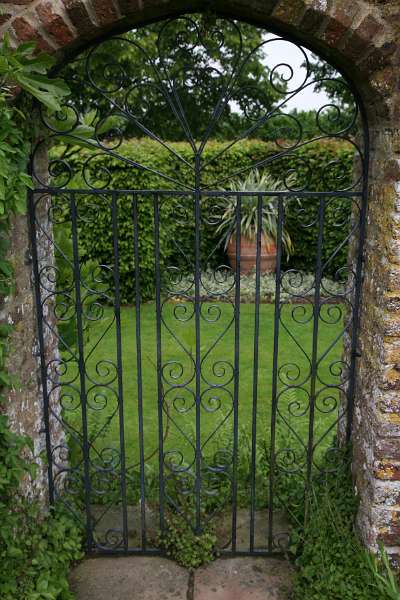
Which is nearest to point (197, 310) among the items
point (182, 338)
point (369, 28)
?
point (182, 338)

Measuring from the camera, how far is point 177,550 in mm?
3141

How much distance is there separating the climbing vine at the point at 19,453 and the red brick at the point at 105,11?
0.32 m

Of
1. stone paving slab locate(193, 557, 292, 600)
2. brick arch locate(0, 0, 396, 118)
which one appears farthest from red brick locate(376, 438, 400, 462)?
brick arch locate(0, 0, 396, 118)

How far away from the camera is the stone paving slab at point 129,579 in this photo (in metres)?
2.90

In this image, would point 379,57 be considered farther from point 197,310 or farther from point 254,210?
point 254,210

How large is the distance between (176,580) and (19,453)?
1.05 metres

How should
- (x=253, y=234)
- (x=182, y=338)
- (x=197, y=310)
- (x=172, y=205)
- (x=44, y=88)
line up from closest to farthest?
1. (x=44, y=88)
2. (x=197, y=310)
3. (x=182, y=338)
4. (x=172, y=205)
5. (x=253, y=234)

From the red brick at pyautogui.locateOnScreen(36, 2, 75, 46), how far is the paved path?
2612 mm

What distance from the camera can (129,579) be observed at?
301 centimetres

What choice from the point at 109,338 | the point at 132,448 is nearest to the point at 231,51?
the point at 109,338

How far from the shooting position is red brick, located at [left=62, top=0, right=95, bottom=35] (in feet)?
7.67

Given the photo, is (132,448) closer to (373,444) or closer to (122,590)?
(122,590)

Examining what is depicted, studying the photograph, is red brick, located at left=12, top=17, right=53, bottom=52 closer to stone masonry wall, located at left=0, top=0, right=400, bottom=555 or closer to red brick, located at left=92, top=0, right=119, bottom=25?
stone masonry wall, located at left=0, top=0, right=400, bottom=555

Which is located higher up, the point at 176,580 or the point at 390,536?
the point at 390,536
